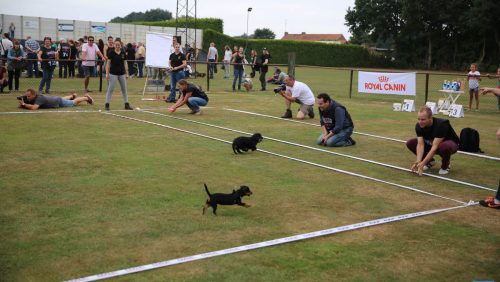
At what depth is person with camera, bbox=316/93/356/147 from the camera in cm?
1038

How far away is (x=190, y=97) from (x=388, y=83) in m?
9.42

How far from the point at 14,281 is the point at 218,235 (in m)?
1.86

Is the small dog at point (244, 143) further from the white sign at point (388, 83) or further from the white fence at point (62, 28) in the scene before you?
the white fence at point (62, 28)

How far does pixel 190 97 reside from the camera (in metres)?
14.2

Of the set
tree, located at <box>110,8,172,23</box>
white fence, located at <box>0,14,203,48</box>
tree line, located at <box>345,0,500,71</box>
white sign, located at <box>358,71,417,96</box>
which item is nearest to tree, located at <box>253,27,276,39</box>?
tree, located at <box>110,8,172,23</box>

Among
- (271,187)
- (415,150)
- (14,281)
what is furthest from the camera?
(415,150)

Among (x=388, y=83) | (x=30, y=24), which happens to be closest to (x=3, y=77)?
(x=388, y=83)

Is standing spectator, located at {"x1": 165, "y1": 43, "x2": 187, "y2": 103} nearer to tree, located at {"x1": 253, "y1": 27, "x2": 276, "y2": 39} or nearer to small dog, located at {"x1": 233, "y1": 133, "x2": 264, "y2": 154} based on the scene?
small dog, located at {"x1": 233, "y1": 133, "x2": 264, "y2": 154}

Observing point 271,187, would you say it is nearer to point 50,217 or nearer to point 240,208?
point 240,208

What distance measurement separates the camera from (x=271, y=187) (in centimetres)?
702

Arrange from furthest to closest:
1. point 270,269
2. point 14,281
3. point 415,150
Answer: point 415,150
point 270,269
point 14,281

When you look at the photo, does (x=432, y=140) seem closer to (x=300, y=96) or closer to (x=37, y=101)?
(x=300, y=96)

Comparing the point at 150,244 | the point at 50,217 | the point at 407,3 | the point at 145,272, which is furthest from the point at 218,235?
the point at 407,3

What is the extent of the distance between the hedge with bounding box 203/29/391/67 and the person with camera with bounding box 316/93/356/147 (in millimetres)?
41188
